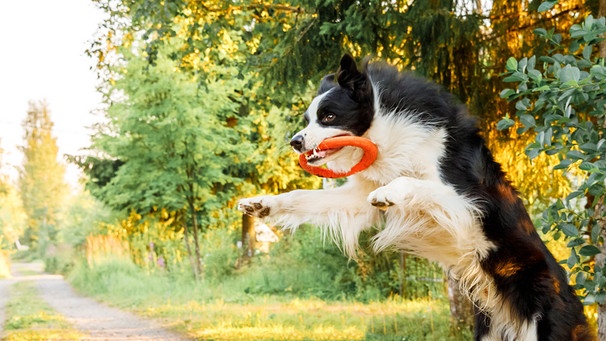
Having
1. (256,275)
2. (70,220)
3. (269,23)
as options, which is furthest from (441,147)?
(70,220)

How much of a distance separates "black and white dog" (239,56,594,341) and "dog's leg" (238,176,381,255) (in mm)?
40

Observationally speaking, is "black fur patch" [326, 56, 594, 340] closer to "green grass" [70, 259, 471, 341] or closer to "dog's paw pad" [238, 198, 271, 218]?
"dog's paw pad" [238, 198, 271, 218]

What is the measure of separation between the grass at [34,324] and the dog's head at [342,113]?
21.3ft

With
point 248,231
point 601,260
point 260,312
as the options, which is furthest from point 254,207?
point 248,231

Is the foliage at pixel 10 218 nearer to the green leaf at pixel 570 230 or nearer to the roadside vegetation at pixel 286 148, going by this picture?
the roadside vegetation at pixel 286 148

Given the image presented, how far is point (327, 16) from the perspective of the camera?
6238 millimetres

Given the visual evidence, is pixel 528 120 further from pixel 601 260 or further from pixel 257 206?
pixel 257 206

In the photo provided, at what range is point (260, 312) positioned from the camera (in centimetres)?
1016

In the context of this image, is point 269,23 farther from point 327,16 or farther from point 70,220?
point 70,220

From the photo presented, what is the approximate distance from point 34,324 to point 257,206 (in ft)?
26.3

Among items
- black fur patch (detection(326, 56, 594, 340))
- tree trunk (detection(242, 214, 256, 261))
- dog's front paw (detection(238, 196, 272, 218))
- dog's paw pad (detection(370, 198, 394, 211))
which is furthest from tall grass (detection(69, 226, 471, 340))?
dog's paw pad (detection(370, 198, 394, 211))

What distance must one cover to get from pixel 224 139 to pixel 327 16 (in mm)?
8851

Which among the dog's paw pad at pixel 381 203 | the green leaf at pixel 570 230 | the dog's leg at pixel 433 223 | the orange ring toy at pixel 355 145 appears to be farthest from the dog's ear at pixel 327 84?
the green leaf at pixel 570 230

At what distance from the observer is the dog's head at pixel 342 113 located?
387 centimetres
